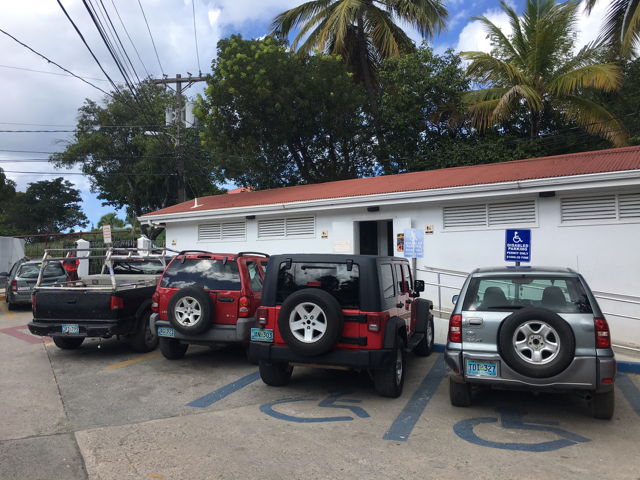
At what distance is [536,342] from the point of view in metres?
4.95

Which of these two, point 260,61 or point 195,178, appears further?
point 195,178

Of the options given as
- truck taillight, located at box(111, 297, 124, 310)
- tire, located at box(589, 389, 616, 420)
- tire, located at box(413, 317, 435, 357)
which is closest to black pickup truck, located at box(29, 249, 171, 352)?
truck taillight, located at box(111, 297, 124, 310)

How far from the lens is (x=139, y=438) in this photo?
4793 mm

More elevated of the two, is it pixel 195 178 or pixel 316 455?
pixel 195 178

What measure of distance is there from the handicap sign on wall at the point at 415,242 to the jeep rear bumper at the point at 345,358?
564 centimetres

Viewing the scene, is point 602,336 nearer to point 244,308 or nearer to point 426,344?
point 426,344

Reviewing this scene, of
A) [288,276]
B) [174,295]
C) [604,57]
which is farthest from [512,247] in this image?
[604,57]

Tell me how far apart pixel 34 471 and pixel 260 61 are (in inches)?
768

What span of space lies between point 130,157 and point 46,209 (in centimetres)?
2046

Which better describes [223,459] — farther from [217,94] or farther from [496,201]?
[217,94]

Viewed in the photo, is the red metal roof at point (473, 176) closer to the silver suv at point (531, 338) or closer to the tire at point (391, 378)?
the silver suv at point (531, 338)

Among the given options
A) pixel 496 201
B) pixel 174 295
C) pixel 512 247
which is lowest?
pixel 174 295

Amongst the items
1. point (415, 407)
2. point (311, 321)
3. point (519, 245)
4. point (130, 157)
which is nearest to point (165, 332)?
→ point (311, 321)

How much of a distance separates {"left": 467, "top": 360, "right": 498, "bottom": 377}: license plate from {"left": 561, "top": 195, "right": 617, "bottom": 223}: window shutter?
271 inches
